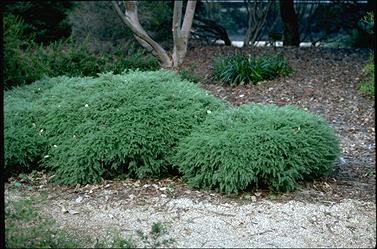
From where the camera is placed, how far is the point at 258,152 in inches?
186

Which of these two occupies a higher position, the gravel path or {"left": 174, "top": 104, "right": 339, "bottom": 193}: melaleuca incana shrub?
{"left": 174, "top": 104, "right": 339, "bottom": 193}: melaleuca incana shrub

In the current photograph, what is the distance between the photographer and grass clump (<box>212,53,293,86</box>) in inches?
341

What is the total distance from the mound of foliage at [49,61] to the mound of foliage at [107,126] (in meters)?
1.24

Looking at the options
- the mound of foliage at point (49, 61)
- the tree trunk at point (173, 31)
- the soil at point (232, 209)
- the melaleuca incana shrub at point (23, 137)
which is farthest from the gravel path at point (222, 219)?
the tree trunk at point (173, 31)

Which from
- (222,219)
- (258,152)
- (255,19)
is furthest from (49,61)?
(255,19)

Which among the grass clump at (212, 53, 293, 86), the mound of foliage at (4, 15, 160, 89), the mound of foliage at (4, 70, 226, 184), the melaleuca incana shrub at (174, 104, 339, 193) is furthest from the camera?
the grass clump at (212, 53, 293, 86)

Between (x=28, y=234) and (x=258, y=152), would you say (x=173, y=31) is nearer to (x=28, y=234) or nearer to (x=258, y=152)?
(x=258, y=152)

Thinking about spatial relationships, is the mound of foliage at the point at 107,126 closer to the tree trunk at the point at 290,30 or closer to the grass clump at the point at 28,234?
the grass clump at the point at 28,234

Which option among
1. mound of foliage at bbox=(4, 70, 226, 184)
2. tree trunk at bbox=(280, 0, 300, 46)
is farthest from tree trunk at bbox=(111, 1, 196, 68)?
mound of foliage at bbox=(4, 70, 226, 184)

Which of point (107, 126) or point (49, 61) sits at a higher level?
point (49, 61)

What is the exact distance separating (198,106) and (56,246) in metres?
2.36

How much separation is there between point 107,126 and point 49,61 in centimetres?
373

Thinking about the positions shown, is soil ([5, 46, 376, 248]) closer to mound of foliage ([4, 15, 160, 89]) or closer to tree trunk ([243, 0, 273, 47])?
mound of foliage ([4, 15, 160, 89])

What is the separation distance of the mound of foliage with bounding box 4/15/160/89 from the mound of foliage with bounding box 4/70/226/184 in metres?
1.24
